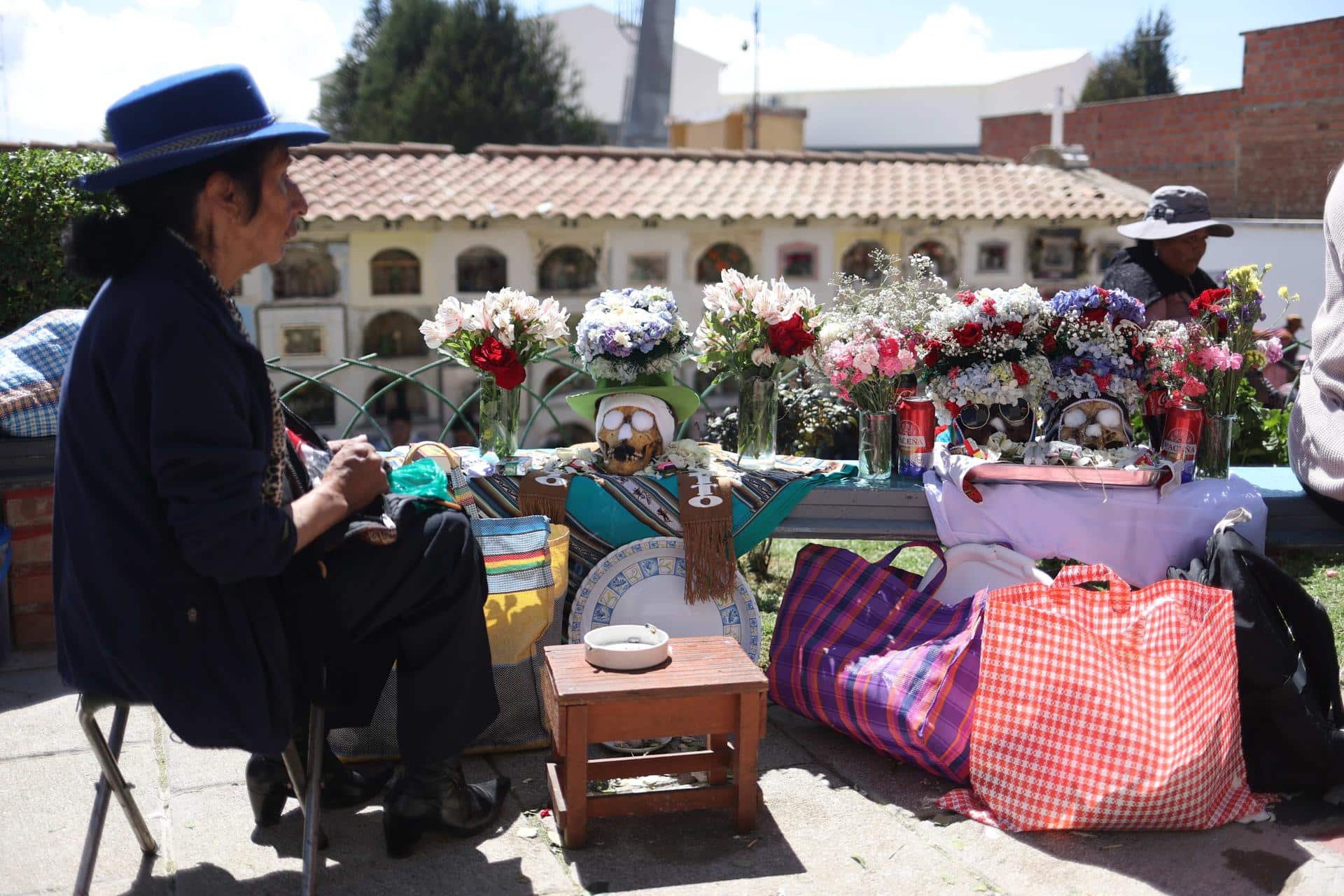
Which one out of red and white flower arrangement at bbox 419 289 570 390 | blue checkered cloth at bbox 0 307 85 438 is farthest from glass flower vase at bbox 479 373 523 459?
blue checkered cloth at bbox 0 307 85 438

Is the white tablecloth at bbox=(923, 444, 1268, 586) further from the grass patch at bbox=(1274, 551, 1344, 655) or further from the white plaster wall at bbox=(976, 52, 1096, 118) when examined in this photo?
the white plaster wall at bbox=(976, 52, 1096, 118)

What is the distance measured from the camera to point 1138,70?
124 feet

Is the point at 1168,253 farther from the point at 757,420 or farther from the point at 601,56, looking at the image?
the point at 601,56

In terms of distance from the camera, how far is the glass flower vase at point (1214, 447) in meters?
3.36

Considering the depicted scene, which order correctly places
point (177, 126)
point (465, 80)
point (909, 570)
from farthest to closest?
point (465, 80) < point (909, 570) < point (177, 126)

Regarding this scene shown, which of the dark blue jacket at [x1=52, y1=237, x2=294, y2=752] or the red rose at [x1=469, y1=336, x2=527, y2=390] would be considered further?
the red rose at [x1=469, y1=336, x2=527, y2=390]

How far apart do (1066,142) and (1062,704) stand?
20557 mm

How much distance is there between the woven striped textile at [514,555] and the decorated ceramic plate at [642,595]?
0.90 ft

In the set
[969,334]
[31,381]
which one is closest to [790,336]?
[969,334]

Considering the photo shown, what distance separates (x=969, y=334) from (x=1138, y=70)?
3942cm

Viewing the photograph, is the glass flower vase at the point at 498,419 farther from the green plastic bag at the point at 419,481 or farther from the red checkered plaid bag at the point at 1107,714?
the red checkered plaid bag at the point at 1107,714

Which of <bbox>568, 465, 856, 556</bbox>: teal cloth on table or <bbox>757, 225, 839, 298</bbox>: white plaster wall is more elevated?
<bbox>757, 225, 839, 298</bbox>: white plaster wall

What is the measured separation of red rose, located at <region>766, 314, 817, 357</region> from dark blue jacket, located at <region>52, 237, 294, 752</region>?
1.80m

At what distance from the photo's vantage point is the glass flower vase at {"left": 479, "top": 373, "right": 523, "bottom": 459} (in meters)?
3.65
